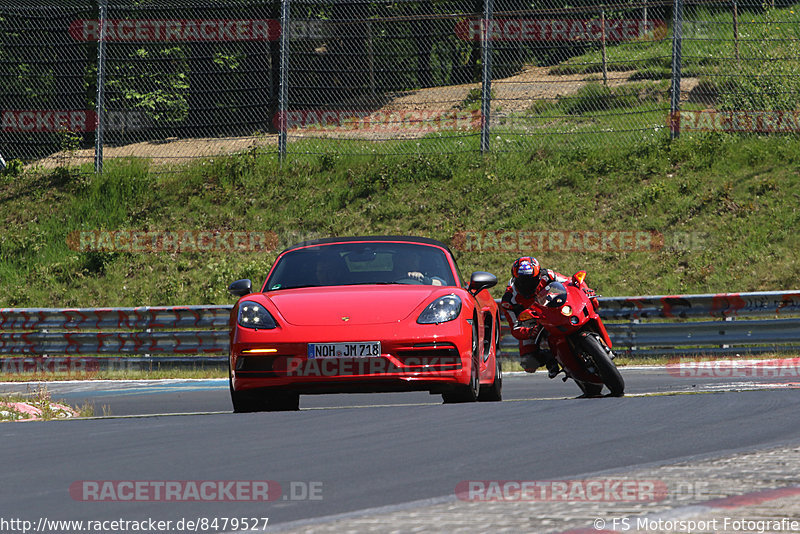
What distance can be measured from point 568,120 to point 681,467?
60.5 feet

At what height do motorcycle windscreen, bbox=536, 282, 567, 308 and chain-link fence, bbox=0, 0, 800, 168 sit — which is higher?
chain-link fence, bbox=0, 0, 800, 168

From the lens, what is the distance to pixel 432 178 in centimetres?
2183

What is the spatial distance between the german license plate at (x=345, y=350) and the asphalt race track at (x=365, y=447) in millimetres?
419

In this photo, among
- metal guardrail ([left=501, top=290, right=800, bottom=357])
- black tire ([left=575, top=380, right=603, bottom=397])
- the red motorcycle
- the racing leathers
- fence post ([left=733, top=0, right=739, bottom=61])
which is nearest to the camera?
the red motorcycle

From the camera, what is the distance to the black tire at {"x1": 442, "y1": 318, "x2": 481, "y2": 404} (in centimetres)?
787

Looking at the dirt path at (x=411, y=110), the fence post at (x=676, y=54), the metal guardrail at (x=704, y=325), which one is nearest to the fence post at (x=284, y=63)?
the dirt path at (x=411, y=110)

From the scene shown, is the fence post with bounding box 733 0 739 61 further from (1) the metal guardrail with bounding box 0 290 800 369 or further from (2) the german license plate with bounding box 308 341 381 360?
(2) the german license plate with bounding box 308 341 381 360

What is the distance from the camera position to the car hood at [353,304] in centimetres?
774

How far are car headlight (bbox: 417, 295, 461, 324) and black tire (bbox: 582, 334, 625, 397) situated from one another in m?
1.60

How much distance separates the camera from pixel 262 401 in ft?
26.5

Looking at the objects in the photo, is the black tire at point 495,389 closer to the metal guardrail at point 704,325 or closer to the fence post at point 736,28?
the metal guardrail at point 704,325

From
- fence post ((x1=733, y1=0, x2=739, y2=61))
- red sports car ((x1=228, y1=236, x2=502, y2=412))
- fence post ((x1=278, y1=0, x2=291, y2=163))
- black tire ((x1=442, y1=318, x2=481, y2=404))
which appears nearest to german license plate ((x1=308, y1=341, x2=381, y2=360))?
red sports car ((x1=228, y1=236, x2=502, y2=412))

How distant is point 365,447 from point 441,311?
7.47 ft

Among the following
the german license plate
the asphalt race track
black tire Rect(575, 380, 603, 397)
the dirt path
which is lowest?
black tire Rect(575, 380, 603, 397)
